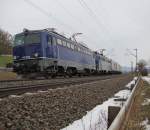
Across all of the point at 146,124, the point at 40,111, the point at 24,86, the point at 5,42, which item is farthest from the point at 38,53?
the point at 5,42

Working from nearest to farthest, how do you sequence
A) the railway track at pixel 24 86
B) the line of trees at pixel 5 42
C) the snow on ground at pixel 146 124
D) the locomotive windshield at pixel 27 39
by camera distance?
the snow on ground at pixel 146 124 → the railway track at pixel 24 86 → the locomotive windshield at pixel 27 39 → the line of trees at pixel 5 42

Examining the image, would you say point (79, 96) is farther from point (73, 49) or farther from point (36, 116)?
point (73, 49)

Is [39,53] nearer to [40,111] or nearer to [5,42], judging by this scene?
[40,111]

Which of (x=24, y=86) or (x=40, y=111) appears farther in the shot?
(x=24, y=86)

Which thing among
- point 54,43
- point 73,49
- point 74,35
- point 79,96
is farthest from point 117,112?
point 74,35

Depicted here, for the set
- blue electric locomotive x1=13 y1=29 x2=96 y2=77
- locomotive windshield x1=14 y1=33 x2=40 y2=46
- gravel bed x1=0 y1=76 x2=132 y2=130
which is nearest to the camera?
gravel bed x1=0 y1=76 x2=132 y2=130

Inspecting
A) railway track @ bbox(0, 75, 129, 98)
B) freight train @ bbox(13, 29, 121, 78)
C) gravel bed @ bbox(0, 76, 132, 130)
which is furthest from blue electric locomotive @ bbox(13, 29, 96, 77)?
gravel bed @ bbox(0, 76, 132, 130)

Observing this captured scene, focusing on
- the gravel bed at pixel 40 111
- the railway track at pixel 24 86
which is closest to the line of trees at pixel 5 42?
the railway track at pixel 24 86

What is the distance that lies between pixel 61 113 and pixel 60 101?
1.02m

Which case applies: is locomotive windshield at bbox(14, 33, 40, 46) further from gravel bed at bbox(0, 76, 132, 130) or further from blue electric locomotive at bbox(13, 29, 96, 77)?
gravel bed at bbox(0, 76, 132, 130)

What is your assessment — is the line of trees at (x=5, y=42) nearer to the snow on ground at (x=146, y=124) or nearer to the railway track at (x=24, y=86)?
the railway track at (x=24, y=86)

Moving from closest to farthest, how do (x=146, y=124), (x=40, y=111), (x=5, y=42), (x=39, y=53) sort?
(x=40, y=111)
(x=146, y=124)
(x=39, y=53)
(x=5, y=42)

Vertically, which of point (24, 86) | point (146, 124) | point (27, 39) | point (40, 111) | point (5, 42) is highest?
point (5, 42)

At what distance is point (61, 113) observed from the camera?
830 cm
